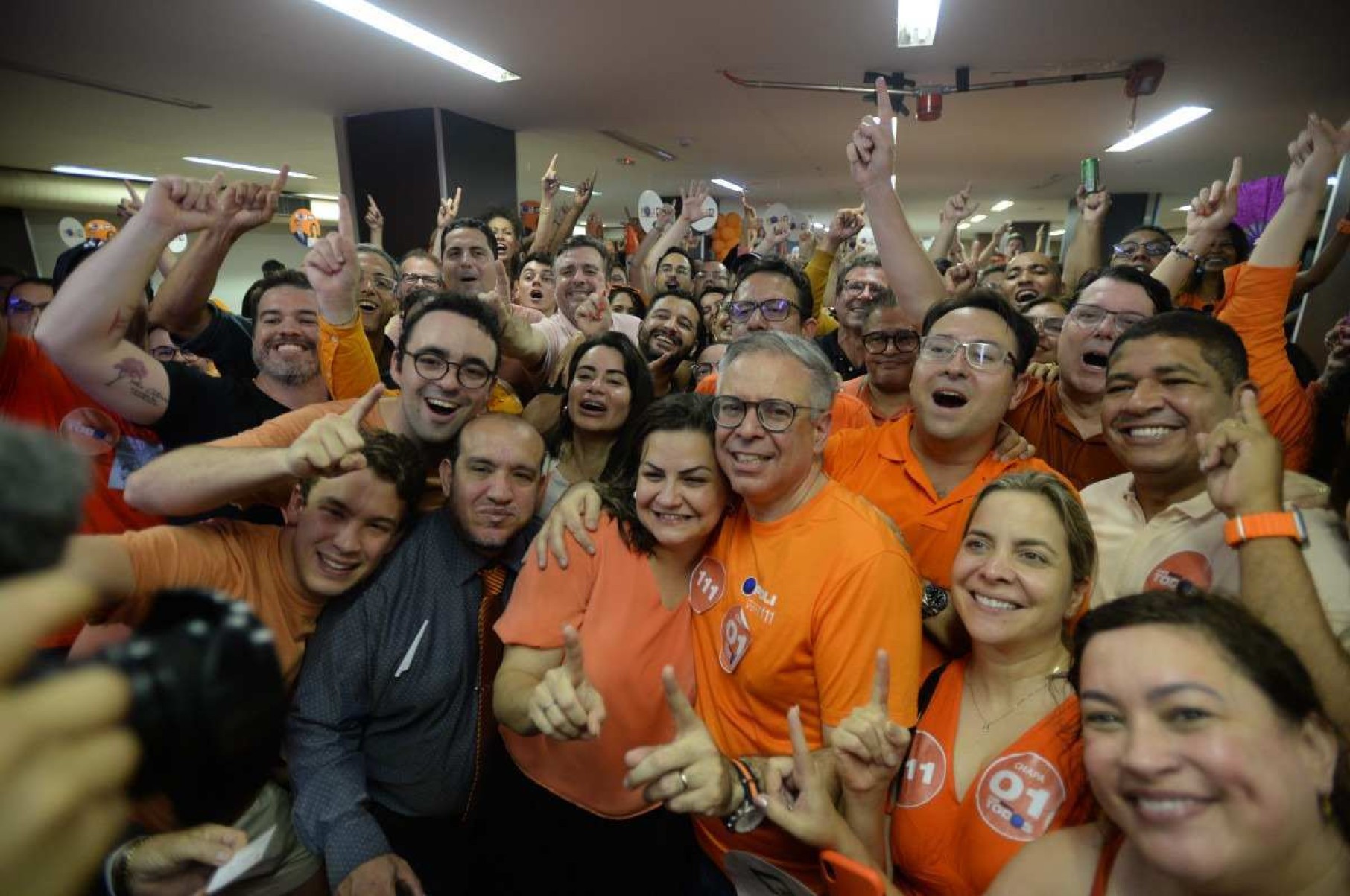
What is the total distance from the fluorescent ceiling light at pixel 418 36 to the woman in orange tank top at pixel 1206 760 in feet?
19.7

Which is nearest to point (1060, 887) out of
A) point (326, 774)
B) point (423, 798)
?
point (423, 798)

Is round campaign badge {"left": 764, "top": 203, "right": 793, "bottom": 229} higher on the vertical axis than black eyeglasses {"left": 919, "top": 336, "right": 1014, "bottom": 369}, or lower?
higher

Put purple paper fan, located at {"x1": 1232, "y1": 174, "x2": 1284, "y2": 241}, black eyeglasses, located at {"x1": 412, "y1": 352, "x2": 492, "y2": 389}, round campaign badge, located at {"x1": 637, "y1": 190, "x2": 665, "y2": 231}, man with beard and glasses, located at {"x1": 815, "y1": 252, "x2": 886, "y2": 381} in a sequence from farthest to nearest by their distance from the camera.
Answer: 1. round campaign badge, located at {"x1": 637, "y1": 190, "x2": 665, "y2": 231}
2. purple paper fan, located at {"x1": 1232, "y1": 174, "x2": 1284, "y2": 241}
3. man with beard and glasses, located at {"x1": 815, "y1": 252, "x2": 886, "y2": 381}
4. black eyeglasses, located at {"x1": 412, "y1": 352, "x2": 492, "y2": 389}

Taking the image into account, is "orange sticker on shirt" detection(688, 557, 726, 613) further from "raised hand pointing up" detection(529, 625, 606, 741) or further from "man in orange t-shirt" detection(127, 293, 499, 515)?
"man in orange t-shirt" detection(127, 293, 499, 515)

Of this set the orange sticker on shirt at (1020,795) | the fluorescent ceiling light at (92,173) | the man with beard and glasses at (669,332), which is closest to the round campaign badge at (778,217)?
the man with beard and glasses at (669,332)

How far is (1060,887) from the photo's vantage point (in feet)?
3.73

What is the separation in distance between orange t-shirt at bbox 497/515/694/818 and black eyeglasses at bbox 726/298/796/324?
1.72 meters

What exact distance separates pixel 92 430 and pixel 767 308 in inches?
106

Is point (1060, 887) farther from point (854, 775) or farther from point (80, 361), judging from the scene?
point (80, 361)

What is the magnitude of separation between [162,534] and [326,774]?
2.54 feet

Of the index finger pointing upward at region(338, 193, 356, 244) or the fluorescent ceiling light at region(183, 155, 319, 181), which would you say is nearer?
the index finger pointing upward at region(338, 193, 356, 244)

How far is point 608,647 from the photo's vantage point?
1.74 meters

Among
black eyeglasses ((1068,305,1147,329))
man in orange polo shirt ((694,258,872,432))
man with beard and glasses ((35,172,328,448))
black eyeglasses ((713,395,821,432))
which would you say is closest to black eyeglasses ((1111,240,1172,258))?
black eyeglasses ((1068,305,1147,329))

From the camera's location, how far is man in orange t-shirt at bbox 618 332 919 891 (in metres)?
1.41
